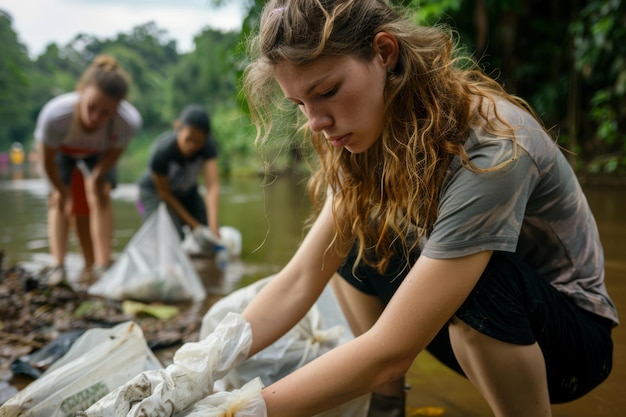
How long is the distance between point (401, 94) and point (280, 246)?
2940mm

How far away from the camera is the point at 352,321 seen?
1.64m

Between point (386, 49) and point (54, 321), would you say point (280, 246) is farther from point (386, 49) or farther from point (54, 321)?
point (386, 49)

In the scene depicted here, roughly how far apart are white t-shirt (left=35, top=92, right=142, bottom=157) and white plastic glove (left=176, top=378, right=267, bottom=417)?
2.66 metres

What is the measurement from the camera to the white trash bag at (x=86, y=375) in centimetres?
129

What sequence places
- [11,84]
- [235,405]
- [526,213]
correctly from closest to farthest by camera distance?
[235,405], [526,213], [11,84]

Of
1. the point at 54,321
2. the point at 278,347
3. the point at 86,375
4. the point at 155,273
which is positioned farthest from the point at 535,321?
the point at 155,273

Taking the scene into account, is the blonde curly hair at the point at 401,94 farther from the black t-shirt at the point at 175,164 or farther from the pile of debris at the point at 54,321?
the black t-shirt at the point at 175,164

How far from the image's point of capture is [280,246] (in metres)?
4.07

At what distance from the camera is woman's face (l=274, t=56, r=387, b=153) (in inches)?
44.7

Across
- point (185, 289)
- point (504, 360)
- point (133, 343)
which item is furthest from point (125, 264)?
point (504, 360)

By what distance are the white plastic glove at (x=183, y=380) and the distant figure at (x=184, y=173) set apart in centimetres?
270

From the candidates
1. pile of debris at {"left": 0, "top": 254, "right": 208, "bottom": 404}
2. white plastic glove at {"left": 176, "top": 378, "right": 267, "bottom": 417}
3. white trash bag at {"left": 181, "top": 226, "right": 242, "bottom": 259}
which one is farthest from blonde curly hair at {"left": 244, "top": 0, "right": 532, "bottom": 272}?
white trash bag at {"left": 181, "top": 226, "right": 242, "bottom": 259}

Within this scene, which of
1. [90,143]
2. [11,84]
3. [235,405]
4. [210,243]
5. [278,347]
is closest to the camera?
[235,405]

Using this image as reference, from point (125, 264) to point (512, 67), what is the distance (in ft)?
23.0
